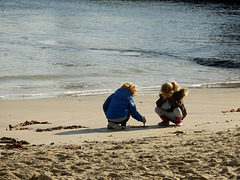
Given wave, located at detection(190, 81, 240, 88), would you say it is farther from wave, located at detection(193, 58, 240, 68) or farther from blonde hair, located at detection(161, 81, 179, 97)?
blonde hair, located at detection(161, 81, 179, 97)

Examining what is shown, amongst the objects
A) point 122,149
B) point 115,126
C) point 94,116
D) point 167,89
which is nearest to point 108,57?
point 94,116

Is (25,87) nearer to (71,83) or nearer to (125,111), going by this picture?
(71,83)

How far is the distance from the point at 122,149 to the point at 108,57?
16192 millimetres

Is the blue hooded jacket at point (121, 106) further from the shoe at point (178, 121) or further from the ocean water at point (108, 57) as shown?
the ocean water at point (108, 57)

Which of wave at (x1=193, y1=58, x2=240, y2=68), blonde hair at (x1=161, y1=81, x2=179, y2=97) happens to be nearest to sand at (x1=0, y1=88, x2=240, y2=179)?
blonde hair at (x1=161, y1=81, x2=179, y2=97)

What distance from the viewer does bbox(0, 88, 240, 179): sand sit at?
4477 millimetres

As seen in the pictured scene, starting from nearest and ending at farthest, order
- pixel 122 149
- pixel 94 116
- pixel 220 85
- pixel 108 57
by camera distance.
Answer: pixel 122 149 < pixel 94 116 < pixel 220 85 < pixel 108 57

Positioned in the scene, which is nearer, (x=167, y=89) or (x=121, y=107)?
(x=121, y=107)

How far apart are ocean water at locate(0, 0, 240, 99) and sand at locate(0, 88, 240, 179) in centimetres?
435

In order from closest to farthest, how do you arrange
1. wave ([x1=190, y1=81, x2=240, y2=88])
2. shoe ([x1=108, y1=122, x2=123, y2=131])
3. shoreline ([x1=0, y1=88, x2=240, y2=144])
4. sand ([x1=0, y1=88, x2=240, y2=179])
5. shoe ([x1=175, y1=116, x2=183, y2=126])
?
1. sand ([x1=0, y1=88, x2=240, y2=179])
2. shoreline ([x1=0, y1=88, x2=240, y2=144])
3. shoe ([x1=108, y1=122, x2=123, y2=131])
4. shoe ([x1=175, y1=116, x2=183, y2=126])
5. wave ([x1=190, y1=81, x2=240, y2=88])

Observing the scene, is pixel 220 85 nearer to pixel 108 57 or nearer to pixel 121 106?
pixel 121 106

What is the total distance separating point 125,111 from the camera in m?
7.27

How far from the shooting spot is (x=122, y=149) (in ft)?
17.9

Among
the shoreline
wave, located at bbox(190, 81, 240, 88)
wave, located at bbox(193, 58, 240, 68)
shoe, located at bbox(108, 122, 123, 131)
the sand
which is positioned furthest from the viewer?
wave, located at bbox(193, 58, 240, 68)
